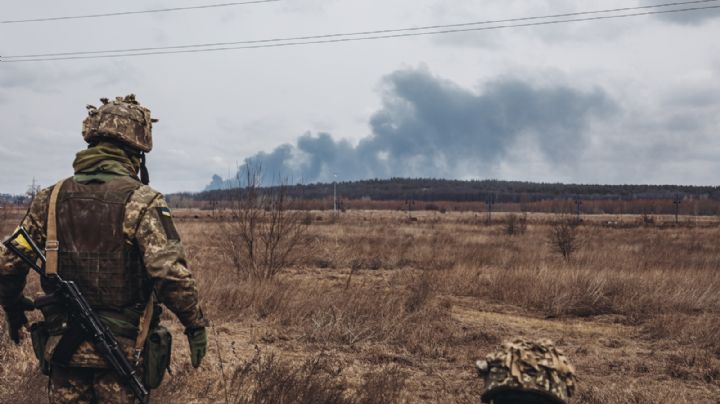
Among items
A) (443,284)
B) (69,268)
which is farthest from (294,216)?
(69,268)

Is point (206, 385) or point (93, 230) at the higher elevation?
point (93, 230)

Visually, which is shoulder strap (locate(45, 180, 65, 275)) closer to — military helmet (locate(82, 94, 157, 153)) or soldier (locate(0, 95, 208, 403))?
soldier (locate(0, 95, 208, 403))

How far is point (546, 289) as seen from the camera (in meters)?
10.5

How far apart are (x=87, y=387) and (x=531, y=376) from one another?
222 centimetres

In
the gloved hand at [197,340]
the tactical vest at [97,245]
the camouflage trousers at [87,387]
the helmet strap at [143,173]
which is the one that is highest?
the helmet strap at [143,173]

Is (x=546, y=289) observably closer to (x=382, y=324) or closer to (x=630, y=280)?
(x=630, y=280)

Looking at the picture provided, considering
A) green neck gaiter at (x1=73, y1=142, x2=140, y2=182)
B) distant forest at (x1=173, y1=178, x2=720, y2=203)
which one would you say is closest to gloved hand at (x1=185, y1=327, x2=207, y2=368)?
green neck gaiter at (x1=73, y1=142, x2=140, y2=182)

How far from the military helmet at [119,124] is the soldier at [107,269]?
14 mm

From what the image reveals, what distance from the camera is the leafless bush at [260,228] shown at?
11156mm

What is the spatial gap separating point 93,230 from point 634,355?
6445 millimetres

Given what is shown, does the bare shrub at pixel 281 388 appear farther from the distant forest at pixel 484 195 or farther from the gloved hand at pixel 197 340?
the distant forest at pixel 484 195

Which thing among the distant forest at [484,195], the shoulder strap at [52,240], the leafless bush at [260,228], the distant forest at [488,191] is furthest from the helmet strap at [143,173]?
the distant forest at [488,191]

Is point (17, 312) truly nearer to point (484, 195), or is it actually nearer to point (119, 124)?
point (119, 124)

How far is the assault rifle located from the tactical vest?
70mm
